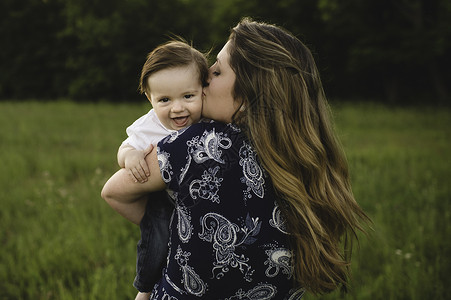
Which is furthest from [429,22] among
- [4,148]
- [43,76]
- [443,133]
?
[43,76]

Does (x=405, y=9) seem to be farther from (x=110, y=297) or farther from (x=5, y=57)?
(x=5, y=57)

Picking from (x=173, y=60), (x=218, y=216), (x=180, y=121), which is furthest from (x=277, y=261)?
(x=173, y=60)

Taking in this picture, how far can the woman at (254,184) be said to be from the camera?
4.19ft

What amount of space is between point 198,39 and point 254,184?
1176 inches

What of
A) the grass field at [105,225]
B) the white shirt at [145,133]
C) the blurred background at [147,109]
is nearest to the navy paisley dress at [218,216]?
the white shirt at [145,133]

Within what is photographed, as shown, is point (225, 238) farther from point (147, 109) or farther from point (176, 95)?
point (147, 109)

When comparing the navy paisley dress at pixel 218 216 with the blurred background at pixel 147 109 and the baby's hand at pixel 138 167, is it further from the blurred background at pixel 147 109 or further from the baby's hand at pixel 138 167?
the blurred background at pixel 147 109

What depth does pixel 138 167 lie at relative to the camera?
1374 millimetres

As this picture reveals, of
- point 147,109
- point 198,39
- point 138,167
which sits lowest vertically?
point 147,109

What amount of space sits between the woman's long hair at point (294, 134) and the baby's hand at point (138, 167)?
366 mm

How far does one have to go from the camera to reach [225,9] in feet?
97.6

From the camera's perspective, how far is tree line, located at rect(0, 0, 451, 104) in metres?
22.6

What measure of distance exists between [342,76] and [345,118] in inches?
626

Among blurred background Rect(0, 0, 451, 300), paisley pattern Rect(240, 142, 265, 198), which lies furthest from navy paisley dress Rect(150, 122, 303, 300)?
blurred background Rect(0, 0, 451, 300)
